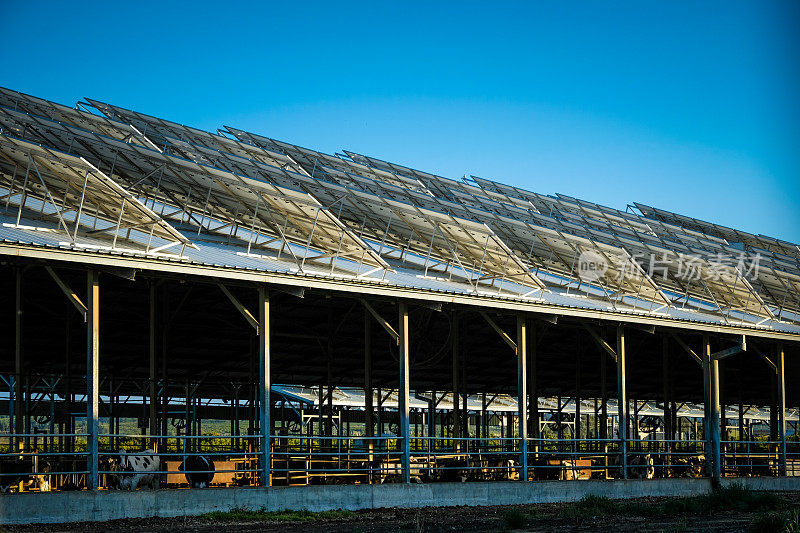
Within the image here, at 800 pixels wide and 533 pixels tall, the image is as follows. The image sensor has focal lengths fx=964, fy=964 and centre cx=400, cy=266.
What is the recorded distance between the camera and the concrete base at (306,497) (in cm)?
1747

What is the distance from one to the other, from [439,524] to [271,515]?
3.60m

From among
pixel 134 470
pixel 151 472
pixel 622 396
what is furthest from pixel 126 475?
pixel 622 396

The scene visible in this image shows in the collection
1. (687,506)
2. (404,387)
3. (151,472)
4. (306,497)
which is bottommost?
(687,506)

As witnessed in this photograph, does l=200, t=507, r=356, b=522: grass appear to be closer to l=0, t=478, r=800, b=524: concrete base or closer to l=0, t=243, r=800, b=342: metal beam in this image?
l=0, t=478, r=800, b=524: concrete base

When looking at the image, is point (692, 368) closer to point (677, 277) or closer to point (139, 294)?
point (677, 277)

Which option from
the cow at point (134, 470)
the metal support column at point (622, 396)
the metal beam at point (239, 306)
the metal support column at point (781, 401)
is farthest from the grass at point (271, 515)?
the metal support column at point (781, 401)

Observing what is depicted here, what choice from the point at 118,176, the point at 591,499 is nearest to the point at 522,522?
the point at 591,499

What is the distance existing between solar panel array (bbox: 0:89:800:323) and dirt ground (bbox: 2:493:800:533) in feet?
19.7

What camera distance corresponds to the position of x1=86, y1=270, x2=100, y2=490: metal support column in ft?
59.5

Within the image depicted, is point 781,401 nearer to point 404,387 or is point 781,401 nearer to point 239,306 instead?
point 404,387

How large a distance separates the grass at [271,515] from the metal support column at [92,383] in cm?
235

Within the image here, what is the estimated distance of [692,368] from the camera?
44.9 m

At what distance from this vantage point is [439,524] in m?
18.4

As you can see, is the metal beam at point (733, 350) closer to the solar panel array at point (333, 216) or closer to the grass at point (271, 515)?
the solar panel array at point (333, 216)
